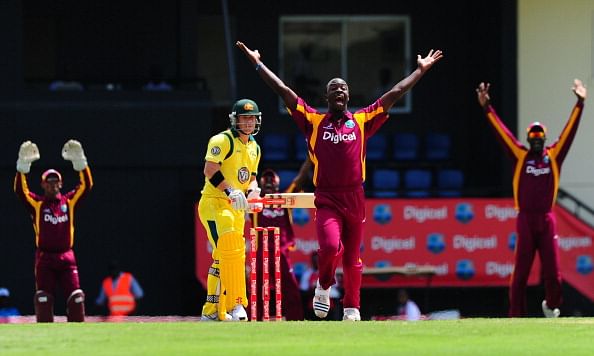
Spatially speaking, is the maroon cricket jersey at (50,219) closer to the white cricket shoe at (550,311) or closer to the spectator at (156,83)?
the white cricket shoe at (550,311)

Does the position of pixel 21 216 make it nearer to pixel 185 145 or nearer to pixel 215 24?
pixel 185 145

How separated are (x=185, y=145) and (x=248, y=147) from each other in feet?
29.7

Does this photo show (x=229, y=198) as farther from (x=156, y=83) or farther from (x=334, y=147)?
(x=156, y=83)

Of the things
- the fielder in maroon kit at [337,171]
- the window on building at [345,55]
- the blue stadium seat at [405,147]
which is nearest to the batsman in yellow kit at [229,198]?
the fielder in maroon kit at [337,171]

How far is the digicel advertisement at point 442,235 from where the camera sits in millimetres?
23984

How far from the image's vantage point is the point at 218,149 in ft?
49.9

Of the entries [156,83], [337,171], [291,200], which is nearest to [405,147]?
[156,83]

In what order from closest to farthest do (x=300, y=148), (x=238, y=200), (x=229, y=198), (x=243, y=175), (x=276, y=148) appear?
(x=238, y=200), (x=229, y=198), (x=243, y=175), (x=276, y=148), (x=300, y=148)

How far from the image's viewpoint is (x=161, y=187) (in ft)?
80.7

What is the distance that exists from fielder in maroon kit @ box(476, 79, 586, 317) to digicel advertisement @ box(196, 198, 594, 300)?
17.0 ft

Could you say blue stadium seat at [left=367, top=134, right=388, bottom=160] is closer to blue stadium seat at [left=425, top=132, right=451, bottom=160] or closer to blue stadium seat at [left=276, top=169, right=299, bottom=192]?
blue stadium seat at [left=425, top=132, right=451, bottom=160]

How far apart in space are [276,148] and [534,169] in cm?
797

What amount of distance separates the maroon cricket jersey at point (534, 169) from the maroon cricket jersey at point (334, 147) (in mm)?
4470

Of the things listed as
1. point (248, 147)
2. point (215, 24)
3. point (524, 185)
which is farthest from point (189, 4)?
point (248, 147)
